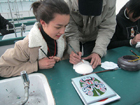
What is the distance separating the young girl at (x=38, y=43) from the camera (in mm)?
742

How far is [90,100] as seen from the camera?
51cm

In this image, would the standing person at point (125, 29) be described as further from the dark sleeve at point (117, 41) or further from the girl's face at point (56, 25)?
the girl's face at point (56, 25)

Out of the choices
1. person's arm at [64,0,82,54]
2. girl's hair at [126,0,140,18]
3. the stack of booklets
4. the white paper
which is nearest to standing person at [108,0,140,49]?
girl's hair at [126,0,140,18]

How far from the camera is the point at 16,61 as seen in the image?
77 cm

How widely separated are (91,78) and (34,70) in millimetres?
443

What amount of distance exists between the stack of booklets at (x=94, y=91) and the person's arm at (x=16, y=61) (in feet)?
1.27

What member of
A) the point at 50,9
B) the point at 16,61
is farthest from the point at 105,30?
the point at 16,61

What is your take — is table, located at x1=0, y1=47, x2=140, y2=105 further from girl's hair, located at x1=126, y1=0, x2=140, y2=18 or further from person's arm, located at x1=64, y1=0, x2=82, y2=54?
girl's hair, located at x1=126, y1=0, x2=140, y2=18

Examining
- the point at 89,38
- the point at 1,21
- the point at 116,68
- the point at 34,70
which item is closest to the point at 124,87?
the point at 116,68

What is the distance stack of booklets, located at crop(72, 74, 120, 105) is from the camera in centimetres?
52

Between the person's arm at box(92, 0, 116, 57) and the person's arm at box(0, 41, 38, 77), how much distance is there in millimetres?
604

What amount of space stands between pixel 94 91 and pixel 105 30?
2.40 feet

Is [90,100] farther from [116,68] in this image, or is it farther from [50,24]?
[50,24]

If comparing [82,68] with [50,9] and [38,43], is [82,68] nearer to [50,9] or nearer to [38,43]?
[38,43]
